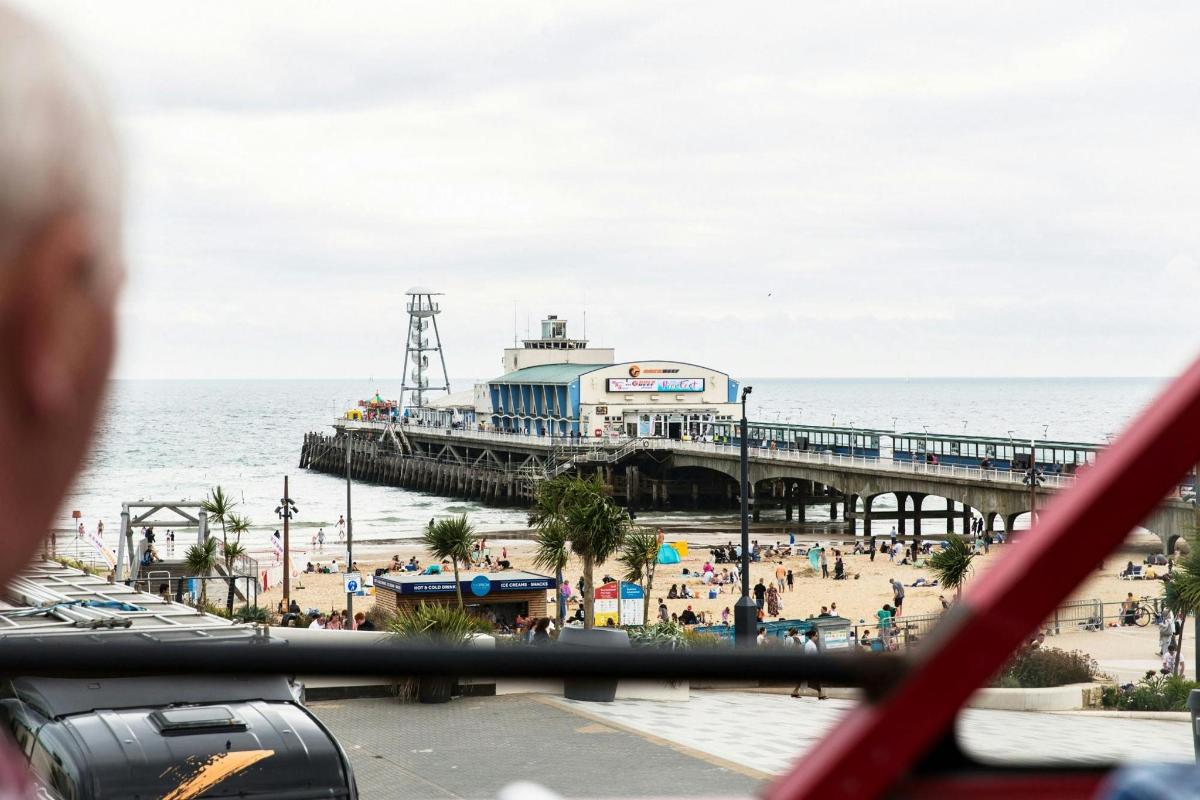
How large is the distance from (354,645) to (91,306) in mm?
459

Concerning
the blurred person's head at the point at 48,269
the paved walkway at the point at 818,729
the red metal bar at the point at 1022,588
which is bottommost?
the paved walkway at the point at 818,729

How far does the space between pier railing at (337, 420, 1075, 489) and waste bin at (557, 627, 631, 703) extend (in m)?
48.1

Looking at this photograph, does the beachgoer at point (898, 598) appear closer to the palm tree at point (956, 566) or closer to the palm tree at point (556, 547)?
the palm tree at point (956, 566)

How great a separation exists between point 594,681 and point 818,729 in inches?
8.5

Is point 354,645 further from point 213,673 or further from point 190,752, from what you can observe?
point 190,752

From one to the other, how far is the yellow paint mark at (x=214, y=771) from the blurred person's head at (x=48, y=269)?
383 cm

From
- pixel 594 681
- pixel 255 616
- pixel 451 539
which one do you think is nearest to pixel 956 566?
pixel 594 681

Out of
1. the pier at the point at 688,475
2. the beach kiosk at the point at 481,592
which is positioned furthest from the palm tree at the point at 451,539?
the pier at the point at 688,475

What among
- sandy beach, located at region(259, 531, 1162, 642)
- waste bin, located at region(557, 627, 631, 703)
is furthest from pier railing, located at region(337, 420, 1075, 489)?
waste bin, located at region(557, 627, 631, 703)

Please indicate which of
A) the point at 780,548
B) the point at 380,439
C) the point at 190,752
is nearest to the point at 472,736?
the point at 190,752

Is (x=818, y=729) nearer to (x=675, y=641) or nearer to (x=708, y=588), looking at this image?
(x=675, y=641)

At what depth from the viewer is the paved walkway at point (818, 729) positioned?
1223 mm

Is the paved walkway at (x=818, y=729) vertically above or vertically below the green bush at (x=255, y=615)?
above

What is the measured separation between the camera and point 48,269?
69 cm
